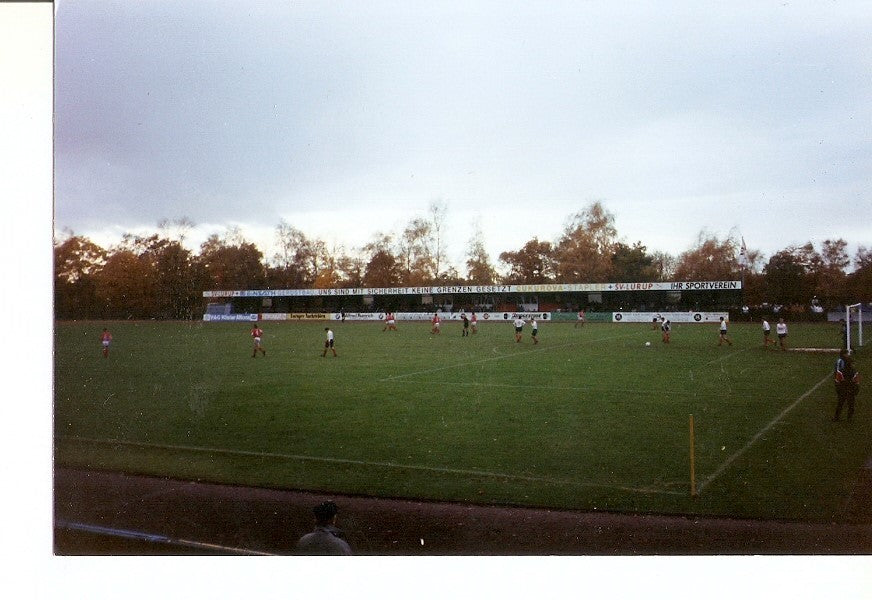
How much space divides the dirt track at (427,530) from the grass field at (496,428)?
0.36 m

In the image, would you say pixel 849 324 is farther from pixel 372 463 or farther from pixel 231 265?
pixel 231 265

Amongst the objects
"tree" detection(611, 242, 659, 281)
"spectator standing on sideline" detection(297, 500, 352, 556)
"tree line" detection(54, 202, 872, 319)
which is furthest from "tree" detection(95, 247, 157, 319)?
"tree" detection(611, 242, 659, 281)

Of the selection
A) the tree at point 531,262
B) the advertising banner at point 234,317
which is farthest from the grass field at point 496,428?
the tree at point 531,262

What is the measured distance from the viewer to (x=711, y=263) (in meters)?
51.0

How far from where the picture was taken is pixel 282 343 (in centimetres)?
2988

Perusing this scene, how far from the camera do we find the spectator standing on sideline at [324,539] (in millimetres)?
4898

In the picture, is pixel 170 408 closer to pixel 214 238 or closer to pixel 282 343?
pixel 214 238

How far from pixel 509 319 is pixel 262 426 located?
39.2m

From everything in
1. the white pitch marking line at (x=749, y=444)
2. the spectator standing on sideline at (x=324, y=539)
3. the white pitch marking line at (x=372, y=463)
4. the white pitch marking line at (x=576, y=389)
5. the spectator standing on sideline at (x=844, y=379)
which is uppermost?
the spectator standing on sideline at (x=844, y=379)

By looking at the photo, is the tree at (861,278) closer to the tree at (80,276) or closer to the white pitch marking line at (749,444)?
the white pitch marking line at (749,444)

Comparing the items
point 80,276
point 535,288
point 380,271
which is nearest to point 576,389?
point 80,276

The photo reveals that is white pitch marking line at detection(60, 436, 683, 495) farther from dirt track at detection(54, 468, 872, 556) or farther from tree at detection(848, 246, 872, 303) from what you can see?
tree at detection(848, 246, 872, 303)

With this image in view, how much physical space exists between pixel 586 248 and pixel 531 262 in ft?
16.3

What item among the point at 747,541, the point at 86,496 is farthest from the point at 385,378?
the point at 747,541
